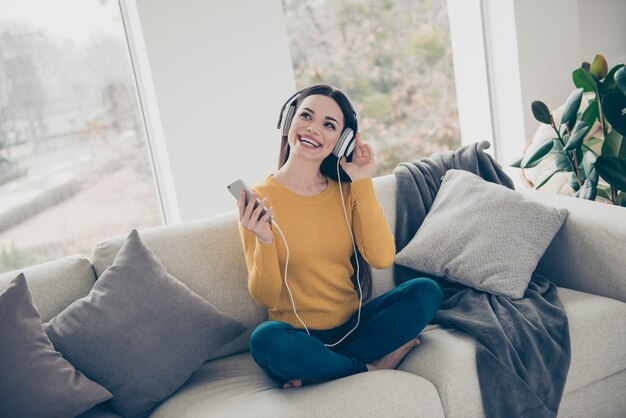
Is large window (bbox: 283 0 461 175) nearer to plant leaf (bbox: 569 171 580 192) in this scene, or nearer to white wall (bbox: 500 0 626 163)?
white wall (bbox: 500 0 626 163)

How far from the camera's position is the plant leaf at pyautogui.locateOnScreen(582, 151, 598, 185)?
2410mm

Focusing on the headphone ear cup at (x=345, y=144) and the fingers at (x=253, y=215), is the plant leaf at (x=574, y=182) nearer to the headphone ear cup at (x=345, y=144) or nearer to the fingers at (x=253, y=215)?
the headphone ear cup at (x=345, y=144)

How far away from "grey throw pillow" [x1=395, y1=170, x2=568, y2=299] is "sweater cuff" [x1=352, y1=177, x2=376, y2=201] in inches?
11.5

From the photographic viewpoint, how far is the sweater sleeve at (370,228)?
6.57 feet

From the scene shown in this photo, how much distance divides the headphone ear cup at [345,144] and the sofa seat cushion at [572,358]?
59cm

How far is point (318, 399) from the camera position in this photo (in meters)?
1.65

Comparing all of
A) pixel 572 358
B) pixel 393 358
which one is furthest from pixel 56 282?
pixel 572 358

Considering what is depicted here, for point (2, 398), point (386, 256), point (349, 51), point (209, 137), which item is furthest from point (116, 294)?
point (349, 51)

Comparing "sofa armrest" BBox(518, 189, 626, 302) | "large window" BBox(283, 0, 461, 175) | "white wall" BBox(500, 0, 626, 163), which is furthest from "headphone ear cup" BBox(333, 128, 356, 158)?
"white wall" BBox(500, 0, 626, 163)

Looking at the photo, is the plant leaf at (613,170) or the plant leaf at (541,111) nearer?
the plant leaf at (613,170)

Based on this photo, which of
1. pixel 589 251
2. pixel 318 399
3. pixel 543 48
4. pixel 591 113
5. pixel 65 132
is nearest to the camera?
pixel 318 399

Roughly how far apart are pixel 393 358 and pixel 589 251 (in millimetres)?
742

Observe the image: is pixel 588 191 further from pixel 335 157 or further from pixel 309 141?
pixel 309 141

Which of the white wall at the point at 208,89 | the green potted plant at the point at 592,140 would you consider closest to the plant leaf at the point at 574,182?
the green potted plant at the point at 592,140
